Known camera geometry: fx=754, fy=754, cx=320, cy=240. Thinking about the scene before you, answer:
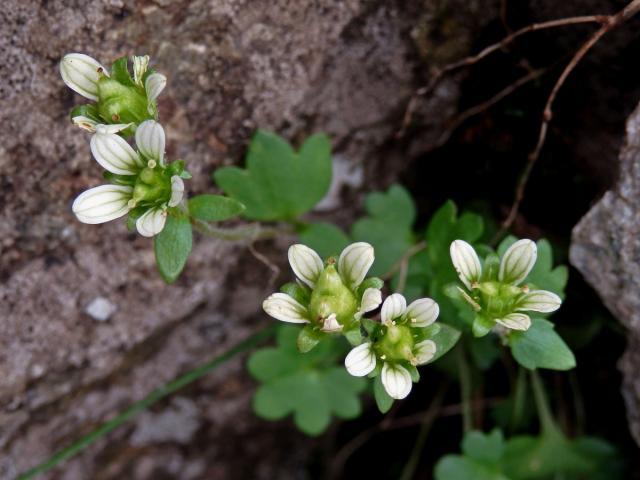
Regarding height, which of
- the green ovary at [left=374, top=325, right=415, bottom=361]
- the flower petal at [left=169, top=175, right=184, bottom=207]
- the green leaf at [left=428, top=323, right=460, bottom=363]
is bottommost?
the green leaf at [left=428, top=323, right=460, bottom=363]

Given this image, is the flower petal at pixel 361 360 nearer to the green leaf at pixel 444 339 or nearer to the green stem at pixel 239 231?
the green leaf at pixel 444 339

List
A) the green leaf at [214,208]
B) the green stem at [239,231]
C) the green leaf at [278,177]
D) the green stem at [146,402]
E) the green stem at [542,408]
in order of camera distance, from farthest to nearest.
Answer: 1. the green stem at [542,408]
2. the green stem at [146,402]
3. the green leaf at [278,177]
4. the green stem at [239,231]
5. the green leaf at [214,208]

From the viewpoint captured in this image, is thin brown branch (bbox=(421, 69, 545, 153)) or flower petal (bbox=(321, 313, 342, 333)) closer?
flower petal (bbox=(321, 313, 342, 333))

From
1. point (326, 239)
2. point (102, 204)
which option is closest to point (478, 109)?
point (326, 239)

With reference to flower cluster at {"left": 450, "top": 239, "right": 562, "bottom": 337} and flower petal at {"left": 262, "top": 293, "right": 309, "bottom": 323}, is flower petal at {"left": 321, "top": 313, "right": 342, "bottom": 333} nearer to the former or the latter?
flower petal at {"left": 262, "top": 293, "right": 309, "bottom": 323}

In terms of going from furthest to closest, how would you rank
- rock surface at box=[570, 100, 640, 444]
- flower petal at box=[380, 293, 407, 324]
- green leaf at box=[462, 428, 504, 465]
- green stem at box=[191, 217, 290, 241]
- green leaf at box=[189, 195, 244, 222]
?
green leaf at box=[462, 428, 504, 465], green stem at box=[191, 217, 290, 241], rock surface at box=[570, 100, 640, 444], green leaf at box=[189, 195, 244, 222], flower petal at box=[380, 293, 407, 324]

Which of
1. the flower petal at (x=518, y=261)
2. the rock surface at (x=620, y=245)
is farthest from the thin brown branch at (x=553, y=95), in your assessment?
the flower petal at (x=518, y=261)

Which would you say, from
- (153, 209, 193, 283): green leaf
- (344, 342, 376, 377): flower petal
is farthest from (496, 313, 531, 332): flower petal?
(153, 209, 193, 283): green leaf
